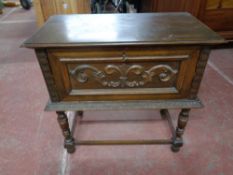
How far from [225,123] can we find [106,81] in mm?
1068

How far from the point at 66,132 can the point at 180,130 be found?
0.66 meters

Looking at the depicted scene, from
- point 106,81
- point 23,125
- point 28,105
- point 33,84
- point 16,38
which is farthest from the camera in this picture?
point 16,38

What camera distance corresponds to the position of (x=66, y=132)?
108 centimetres

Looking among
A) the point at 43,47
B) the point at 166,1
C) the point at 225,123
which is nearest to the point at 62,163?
the point at 43,47

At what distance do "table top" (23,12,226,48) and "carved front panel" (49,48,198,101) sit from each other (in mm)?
49

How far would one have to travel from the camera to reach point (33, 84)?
1852 millimetres

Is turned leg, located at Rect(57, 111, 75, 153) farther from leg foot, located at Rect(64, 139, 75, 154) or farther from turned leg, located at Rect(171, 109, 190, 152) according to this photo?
turned leg, located at Rect(171, 109, 190, 152)

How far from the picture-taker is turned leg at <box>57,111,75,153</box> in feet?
3.24

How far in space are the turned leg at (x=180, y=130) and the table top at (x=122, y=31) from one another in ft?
1.35

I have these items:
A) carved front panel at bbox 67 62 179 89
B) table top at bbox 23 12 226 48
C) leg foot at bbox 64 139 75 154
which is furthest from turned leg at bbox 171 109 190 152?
leg foot at bbox 64 139 75 154

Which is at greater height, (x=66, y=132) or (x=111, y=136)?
(x=66, y=132)

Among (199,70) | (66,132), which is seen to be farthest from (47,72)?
(199,70)

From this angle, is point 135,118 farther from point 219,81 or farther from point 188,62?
point 219,81

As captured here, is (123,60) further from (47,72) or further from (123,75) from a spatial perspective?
(47,72)
